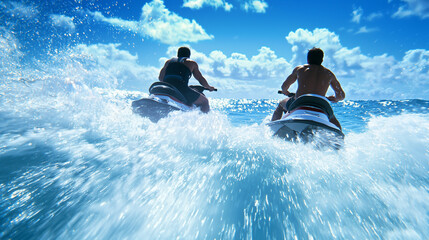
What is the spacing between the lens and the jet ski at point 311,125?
2637 millimetres

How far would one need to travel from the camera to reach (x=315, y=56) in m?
3.58

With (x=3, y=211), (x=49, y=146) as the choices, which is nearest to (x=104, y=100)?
(x=49, y=146)

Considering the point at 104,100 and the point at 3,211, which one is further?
the point at 104,100

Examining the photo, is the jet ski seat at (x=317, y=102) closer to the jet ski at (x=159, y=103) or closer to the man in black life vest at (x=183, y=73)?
the jet ski at (x=159, y=103)

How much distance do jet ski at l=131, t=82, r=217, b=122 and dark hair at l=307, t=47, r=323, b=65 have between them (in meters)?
3.00

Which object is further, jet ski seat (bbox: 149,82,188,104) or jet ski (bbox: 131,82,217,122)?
jet ski seat (bbox: 149,82,188,104)

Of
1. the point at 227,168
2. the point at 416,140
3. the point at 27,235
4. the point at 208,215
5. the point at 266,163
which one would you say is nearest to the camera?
the point at 27,235

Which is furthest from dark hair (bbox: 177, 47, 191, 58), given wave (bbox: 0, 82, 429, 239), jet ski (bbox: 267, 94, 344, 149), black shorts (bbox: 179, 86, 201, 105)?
jet ski (bbox: 267, 94, 344, 149)

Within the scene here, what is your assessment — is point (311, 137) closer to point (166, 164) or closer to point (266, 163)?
point (266, 163)

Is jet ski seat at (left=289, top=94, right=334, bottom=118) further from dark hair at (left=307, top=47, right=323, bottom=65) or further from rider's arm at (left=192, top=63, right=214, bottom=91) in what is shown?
rider's arm at (left=192, top=63, right=214, bottom=91)

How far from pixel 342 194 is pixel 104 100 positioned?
5.07 metres

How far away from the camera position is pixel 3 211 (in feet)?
3.80

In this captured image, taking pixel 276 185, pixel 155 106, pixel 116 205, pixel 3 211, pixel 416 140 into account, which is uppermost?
pixel 155 106

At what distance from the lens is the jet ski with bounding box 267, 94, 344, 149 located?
2637mm
